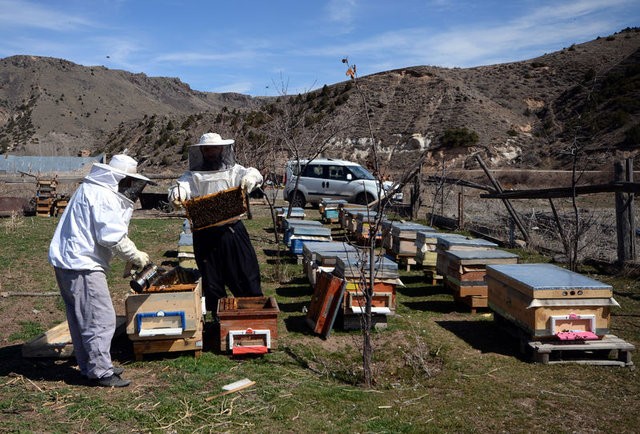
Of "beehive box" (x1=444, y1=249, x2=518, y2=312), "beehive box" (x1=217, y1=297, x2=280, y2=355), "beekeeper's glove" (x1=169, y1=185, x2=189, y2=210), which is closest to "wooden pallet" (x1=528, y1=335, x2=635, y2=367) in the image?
"beehive box" (x1=444, y1=249, x2=518, y2=312)

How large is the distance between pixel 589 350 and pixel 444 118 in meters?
38.1

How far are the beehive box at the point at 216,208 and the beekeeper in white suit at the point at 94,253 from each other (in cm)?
100

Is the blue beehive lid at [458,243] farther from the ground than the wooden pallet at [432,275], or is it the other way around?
the blue beehive lid at [458,243]

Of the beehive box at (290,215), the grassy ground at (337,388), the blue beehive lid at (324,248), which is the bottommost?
the grassy ground at (337,388)

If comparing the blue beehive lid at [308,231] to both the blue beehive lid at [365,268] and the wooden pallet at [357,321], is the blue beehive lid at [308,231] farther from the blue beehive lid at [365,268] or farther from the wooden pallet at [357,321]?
the wooden pallet at [357,321]

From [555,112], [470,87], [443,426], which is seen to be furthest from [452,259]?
[470,87]

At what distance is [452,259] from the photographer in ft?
23.0

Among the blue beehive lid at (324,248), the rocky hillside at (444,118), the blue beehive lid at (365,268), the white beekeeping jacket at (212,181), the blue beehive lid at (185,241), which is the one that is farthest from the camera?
the rocky hillside at (444,118)

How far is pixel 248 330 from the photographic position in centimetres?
496

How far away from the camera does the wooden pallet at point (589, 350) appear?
498 cm

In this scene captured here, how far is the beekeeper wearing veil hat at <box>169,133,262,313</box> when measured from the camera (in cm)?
537

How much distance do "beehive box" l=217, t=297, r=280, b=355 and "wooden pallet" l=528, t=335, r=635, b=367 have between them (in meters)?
2.23

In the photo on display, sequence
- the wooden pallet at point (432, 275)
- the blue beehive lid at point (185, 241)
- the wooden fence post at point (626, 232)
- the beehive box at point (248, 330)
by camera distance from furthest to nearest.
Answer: the blue beehive lid at point (185, 241), the wooden fence post at point (626, 232), the wooden pallet at point (432, 275), the beehive box at point (248, 330)

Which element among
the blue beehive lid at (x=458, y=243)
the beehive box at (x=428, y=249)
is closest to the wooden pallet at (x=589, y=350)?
the blue beehive lid at (x=458, y=243)
